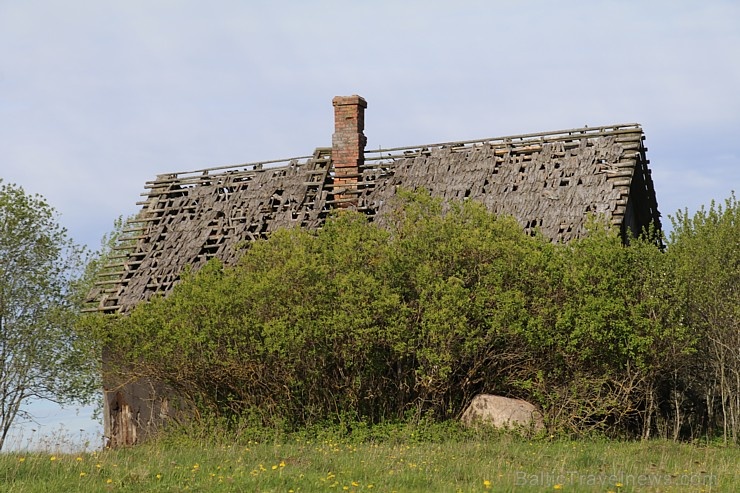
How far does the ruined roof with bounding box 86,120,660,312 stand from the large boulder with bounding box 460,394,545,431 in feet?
17.2

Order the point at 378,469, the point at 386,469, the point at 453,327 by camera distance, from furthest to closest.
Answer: the point at 453,327, the point at 386,469, the point at 378,469

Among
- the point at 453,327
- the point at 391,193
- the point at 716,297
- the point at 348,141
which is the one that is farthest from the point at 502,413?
the point at 348,141

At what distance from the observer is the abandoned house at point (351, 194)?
24.8m

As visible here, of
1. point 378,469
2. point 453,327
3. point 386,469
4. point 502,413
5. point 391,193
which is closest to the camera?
point 378,469

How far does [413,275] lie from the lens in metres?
20.4

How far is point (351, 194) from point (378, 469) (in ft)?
47.4

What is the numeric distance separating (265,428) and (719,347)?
31.9 feet

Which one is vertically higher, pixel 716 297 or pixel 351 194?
pixel 351 194

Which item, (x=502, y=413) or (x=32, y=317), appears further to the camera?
(x=32, y=317)

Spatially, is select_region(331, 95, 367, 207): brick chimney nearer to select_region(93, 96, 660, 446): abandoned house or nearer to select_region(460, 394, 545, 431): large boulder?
select_region(93, 96, 660, 446): abandoned house

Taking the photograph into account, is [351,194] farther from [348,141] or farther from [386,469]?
[386,469]

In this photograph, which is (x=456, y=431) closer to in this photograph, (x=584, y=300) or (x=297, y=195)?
(x=584, y=300)

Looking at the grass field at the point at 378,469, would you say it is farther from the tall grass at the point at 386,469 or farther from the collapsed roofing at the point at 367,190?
the collapsed roofing at the point at 367,190

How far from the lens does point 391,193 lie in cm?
2669
